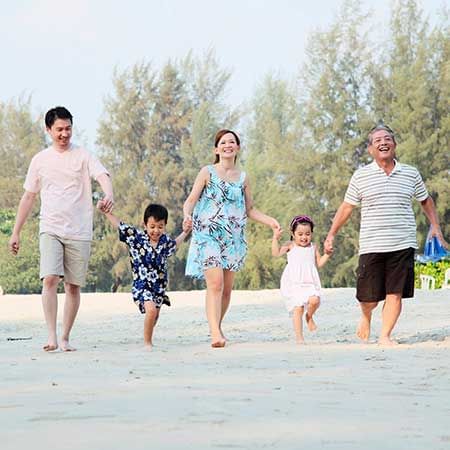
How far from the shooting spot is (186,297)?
63.9ft

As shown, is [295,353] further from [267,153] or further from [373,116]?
[267,153]

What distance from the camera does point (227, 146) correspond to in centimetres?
954

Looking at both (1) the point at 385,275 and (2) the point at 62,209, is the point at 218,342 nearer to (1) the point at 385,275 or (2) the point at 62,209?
(1) the point at 385,275

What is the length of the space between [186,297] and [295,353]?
36.1 ft

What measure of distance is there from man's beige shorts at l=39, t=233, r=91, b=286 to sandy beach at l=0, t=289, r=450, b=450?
621 millimetres

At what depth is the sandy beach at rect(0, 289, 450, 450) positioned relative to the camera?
4543mm

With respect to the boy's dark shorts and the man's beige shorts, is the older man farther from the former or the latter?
the man's beige shorts

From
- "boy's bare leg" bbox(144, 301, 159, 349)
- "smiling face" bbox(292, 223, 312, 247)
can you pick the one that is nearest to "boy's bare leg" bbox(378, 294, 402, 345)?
"smiling face" bbox(292, 223, 312, 247)

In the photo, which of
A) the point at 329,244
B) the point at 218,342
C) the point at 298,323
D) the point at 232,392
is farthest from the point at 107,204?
the point at 232,392

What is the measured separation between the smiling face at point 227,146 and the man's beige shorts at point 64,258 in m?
1.32

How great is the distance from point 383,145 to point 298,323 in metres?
1.69

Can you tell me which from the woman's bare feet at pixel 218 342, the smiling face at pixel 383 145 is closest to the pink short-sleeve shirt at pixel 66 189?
the woman's bare feet at pixel 218 342

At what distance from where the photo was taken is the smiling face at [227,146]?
9.55 meters

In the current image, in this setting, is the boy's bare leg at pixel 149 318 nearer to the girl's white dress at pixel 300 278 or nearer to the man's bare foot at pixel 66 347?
the man's bare foot at pixel 66 347
